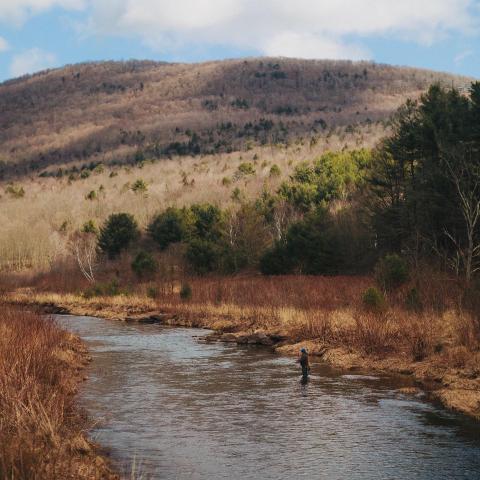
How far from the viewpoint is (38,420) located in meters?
10.6

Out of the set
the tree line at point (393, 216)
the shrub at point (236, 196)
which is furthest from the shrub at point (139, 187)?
the tree line at point (393, 216)

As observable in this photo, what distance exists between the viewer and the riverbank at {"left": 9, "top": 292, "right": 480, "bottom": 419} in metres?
19.8

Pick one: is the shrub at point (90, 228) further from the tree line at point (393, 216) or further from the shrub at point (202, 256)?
the shrub at point (202, 256)

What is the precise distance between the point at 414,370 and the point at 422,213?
22241mm

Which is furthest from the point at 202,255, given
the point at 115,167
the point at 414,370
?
the point at 115,167

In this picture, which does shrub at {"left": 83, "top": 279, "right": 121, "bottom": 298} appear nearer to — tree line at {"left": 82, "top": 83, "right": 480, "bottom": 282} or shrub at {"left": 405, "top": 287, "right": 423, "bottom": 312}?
tree line at {"left": 82, "top": 83, "right": 480, "bottom": 282}

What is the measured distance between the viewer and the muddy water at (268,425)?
12.7 meters

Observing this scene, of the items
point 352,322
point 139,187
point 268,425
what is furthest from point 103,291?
point 139,187

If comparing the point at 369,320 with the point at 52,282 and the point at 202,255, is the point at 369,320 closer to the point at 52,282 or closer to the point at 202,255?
the point at 202,255

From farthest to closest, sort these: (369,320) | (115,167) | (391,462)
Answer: (115,167), (369,320), (391,462)

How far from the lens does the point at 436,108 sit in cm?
4425

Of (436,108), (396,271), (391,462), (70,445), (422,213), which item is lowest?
(391,462)

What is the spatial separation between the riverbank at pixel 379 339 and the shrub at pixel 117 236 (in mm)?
48507

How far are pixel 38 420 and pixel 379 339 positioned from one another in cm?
A: 1609
